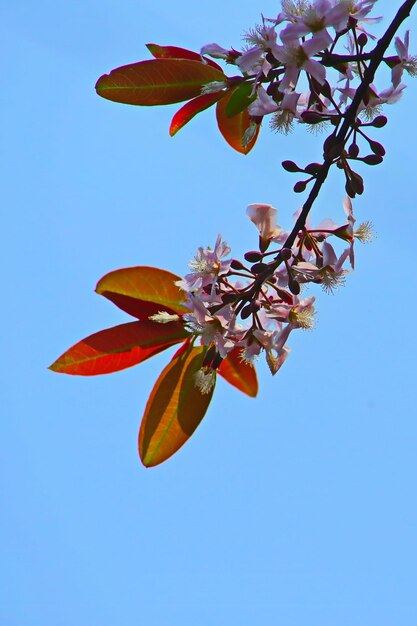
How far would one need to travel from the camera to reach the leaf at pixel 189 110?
181cm

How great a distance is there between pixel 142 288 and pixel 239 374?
1.04 ft

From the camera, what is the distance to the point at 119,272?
1.87 meters

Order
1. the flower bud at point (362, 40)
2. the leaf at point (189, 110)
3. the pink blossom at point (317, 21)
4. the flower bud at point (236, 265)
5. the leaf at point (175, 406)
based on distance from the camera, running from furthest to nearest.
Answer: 1. the leaf at point (175, 406)
2. the leaf at point (189, 110)
3. the flower bud at point (236, 265)
4. the flower bud at point (362, 40)
5. the pink blossom at point (317, 21)

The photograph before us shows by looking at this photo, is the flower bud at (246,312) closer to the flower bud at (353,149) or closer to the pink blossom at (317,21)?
the flower bud at (353,149)

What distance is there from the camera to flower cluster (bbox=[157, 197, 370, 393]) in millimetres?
1626

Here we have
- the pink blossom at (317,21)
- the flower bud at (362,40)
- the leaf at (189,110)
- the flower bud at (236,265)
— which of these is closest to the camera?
the pink blossom at (317,21)

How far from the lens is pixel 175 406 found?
1953 millimetres

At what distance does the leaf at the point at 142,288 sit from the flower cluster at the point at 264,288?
5.3 inches

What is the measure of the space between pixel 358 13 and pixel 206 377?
30.2 inches

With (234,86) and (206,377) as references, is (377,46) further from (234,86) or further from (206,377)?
(206,377)

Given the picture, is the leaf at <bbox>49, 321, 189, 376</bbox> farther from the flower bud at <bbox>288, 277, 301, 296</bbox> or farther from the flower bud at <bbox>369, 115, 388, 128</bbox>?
the flower bud at <bbox>369, 115, 388, 128</bbox>

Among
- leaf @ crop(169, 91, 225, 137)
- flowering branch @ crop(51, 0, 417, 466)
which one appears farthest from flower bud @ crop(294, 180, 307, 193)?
leaf @ crop(169, 91, 225, 137)

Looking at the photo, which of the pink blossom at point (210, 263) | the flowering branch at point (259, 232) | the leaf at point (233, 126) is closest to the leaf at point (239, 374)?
the flowering branch at point (259, 232)

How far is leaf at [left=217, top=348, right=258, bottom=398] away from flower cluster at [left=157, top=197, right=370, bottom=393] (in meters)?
0.26
